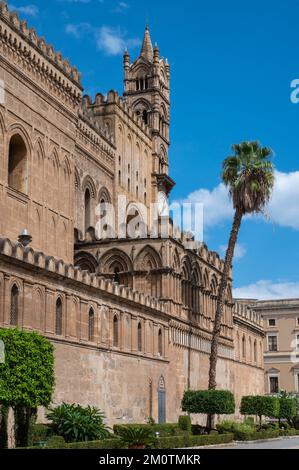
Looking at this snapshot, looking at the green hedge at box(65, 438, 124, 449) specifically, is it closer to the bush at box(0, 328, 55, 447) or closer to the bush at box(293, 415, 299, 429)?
the bush at box(0, 328, 55, 447)

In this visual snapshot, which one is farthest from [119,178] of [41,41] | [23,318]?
[23,318]

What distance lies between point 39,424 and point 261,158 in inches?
992

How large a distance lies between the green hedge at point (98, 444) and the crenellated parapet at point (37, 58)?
2020cm

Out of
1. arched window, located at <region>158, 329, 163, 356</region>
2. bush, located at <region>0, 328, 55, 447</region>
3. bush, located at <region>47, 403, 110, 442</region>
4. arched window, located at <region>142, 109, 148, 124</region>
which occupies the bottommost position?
bush, located at <region>47, 403, 110, 442</region>

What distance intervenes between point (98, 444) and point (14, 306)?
7.00 meters

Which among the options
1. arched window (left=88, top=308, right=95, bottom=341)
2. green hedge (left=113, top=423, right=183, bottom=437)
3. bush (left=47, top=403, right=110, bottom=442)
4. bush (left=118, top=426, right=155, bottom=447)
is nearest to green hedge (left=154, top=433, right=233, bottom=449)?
green hedge (left=113, top=423, right=183, bottom=437)

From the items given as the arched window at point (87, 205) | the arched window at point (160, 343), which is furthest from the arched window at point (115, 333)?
the arched window at point (87, 205)

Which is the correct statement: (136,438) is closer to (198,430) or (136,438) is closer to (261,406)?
(198,430)

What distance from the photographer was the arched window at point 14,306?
3191cm

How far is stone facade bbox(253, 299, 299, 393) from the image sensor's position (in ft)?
295

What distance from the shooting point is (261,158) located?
49562 millimetres

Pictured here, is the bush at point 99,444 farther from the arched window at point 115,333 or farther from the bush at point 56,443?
the arched window at point 115,333

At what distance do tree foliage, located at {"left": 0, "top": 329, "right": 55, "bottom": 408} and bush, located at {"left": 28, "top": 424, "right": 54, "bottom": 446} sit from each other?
1.45 meters

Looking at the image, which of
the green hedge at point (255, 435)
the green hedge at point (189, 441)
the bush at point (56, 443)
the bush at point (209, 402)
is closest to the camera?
the bush at point (56, 443)
